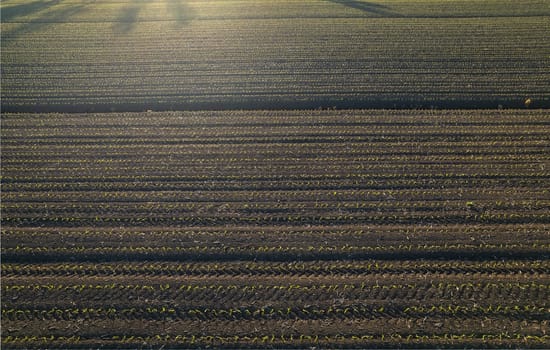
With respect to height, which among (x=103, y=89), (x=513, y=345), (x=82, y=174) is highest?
(x=103, y=89)

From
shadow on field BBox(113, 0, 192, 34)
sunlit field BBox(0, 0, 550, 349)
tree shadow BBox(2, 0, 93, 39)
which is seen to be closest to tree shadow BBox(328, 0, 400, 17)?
sunlit field BBox(0, 0, 550, 349)

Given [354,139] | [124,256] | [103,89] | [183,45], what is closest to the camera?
[124,256]

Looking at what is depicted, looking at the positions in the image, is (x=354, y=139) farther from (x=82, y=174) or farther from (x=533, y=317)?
(x=82, y=174)

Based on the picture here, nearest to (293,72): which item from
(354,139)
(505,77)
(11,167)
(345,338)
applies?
(354,139)

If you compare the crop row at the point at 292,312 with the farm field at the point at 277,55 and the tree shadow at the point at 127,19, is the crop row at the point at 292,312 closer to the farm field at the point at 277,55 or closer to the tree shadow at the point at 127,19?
the farm field at the point at 277,55

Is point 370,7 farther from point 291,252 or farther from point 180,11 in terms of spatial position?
point 291,252

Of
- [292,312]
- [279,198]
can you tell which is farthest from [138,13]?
[292,312]

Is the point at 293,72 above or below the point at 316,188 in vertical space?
above

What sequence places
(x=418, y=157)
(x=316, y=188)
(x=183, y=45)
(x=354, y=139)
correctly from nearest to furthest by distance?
(x=316, y=188) < (x=418, y=157) < (x=354, y=139) < (x=183, y=45)

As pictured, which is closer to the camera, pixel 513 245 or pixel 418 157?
pixel 513 245
